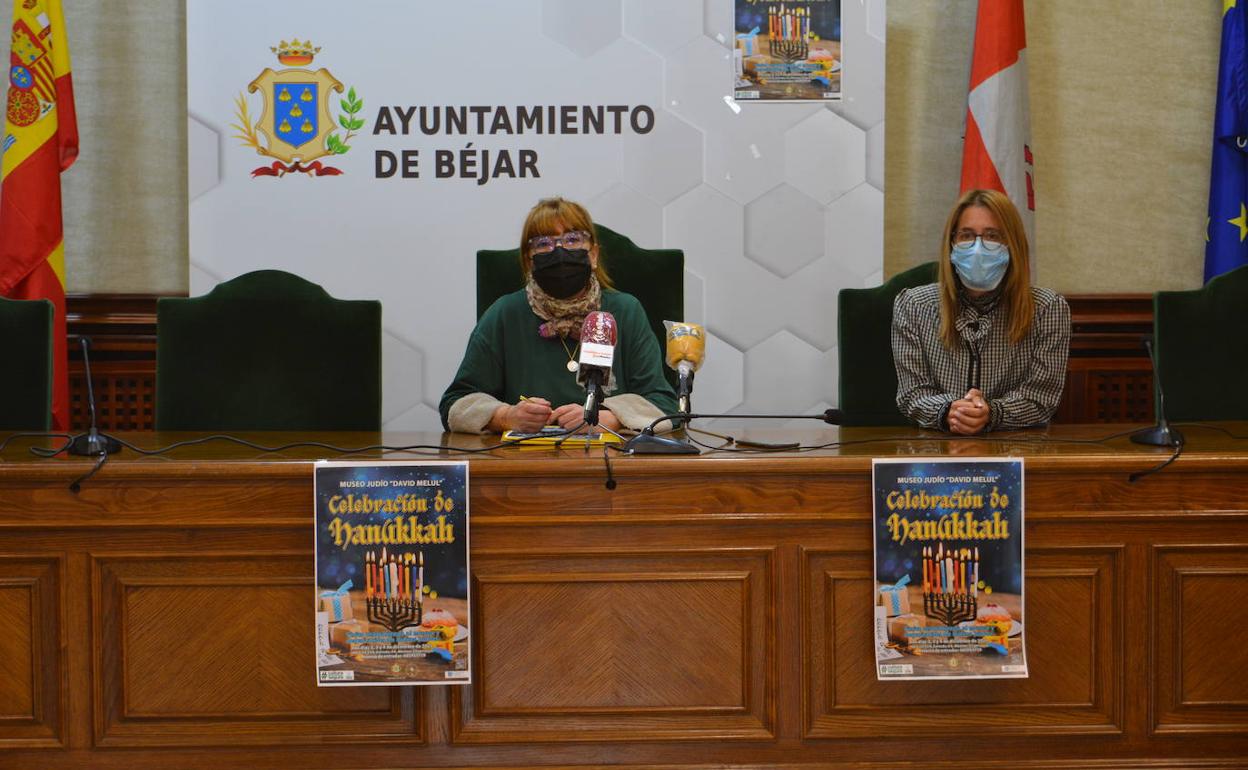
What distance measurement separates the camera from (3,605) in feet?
5.30

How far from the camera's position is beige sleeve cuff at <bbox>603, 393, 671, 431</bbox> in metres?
2.21

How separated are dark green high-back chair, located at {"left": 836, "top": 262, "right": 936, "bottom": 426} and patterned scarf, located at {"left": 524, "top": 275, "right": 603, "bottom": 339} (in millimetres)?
693

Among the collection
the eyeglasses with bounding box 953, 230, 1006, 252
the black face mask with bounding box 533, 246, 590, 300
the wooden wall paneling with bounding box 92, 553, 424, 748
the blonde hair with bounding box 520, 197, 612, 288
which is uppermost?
the blonde hair with bounding box 520, 197, 612, 288

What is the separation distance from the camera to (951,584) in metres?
1.62

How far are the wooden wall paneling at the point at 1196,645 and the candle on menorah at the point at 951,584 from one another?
297 mm

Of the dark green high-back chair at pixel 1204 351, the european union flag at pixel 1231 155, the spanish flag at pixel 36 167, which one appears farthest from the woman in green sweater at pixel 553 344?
the european union flag at pixel 1231 155

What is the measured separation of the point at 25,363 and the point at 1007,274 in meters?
2.21

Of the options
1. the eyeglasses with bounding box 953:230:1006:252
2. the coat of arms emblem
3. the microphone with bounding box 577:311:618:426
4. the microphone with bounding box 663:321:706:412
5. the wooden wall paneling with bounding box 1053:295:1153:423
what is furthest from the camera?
the wooden wall paneling with bounding box 1053:295:1153:423

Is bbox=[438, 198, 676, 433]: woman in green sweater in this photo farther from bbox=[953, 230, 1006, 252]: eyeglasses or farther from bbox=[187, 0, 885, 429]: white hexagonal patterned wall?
bbox=[953, 230, 1006, 252]: eyeglasses

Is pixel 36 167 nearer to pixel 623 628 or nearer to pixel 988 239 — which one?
pixel 623 628

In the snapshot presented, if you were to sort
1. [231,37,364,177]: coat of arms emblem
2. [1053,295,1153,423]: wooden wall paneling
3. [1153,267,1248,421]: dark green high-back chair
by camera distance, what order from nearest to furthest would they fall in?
1. [1153,267,1248,421]: dark green high-back chair
2. [231,37,364,177]: coat of arms emblem
3. [1053,295,1153,423]: wooden wall paneling


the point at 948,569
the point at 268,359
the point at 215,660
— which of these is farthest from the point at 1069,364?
the point at 215,660

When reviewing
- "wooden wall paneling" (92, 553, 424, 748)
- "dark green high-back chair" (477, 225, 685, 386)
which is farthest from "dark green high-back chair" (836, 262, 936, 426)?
"wooden wall paneling" (92, 553, 424, 748)

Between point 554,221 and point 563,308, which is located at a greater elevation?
point 554,221
